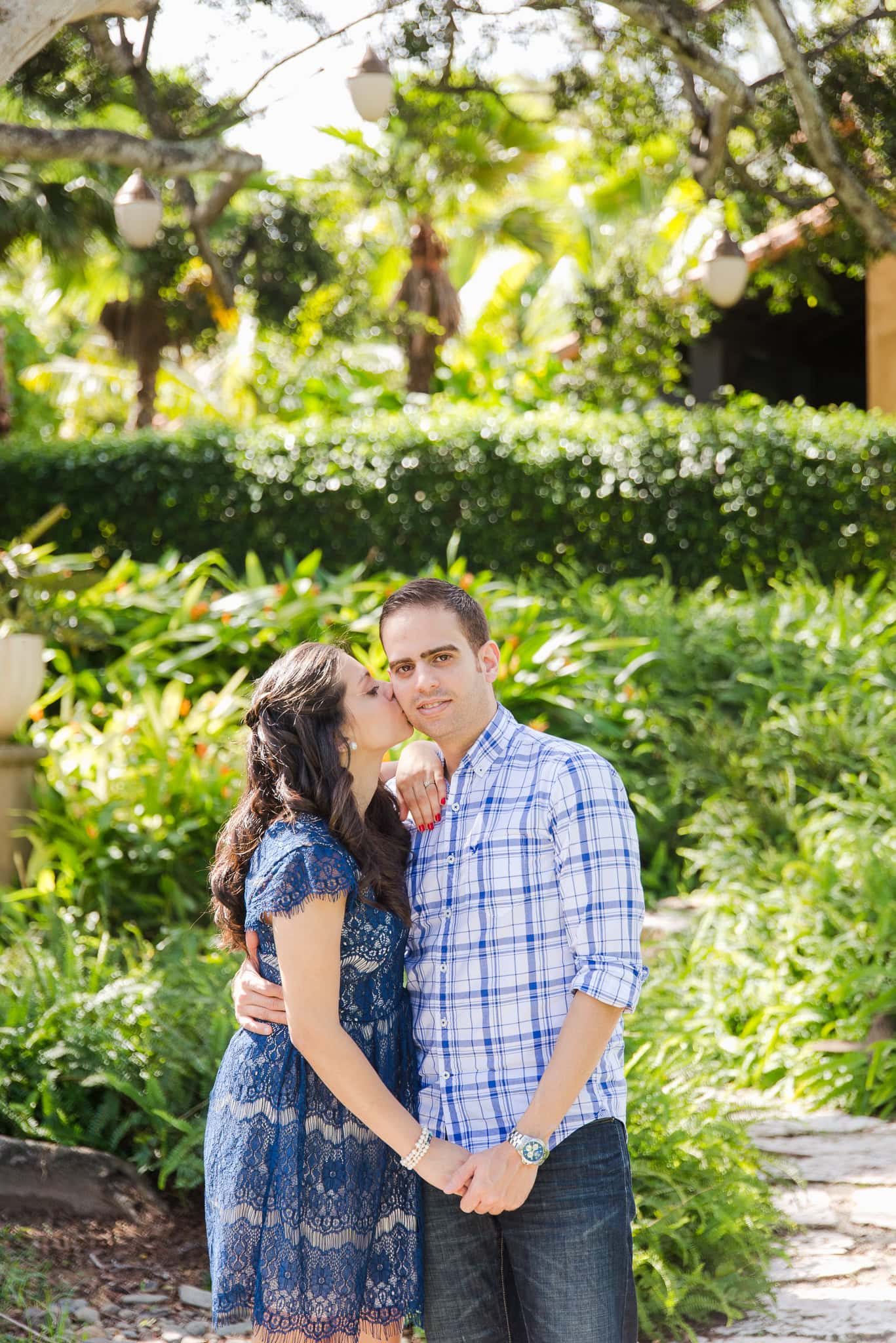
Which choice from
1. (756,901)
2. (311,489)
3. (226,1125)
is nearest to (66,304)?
(311,489)

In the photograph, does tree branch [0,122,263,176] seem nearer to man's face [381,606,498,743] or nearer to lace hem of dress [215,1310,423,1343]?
man's face [381,606,498,743]

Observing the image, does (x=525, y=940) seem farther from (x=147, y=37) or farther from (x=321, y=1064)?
(x=147, y=37)

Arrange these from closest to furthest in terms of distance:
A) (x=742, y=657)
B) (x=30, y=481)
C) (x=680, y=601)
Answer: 1. (x=742, y=657)
2. (x=680, y=601)
3. (x=30, y=481)

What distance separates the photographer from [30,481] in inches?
384

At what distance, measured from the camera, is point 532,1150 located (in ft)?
5.96

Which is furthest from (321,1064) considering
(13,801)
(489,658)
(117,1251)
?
(13,801)

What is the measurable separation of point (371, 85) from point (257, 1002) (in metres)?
5.03

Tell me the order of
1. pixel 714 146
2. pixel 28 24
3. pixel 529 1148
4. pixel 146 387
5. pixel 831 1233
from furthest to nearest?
pixel 146 387 → pixel 714 146 → pixel 831 1233 → pixel 28 24 → pixel 529 1148

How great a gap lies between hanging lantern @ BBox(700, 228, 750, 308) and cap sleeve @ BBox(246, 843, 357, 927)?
657 cm

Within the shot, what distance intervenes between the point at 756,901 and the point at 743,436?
438 centimetres

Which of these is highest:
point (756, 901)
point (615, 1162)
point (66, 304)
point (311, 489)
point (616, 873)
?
point (66, 304)

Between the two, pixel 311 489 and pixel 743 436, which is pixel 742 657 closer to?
pixel 743 436

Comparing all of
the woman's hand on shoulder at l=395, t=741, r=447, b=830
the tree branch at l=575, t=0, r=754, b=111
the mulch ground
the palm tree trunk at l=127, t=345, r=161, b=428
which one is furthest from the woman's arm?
the palm tree trunk at l=127, t=345, r=161, b=428

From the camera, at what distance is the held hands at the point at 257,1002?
200cm
